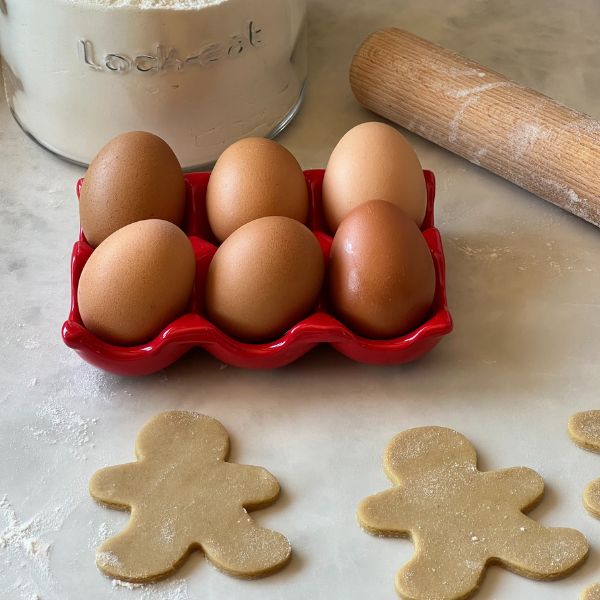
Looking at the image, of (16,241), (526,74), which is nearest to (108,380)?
(16,241)

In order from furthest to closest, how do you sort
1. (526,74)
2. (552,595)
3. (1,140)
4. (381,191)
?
(526,74)
(1,140)
(381,191)
(552,595)

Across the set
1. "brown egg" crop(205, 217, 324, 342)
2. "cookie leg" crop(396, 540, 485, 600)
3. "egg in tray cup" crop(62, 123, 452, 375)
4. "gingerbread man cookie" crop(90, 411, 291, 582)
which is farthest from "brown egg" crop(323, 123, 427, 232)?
"cookie leg" crop(396, 540, 485, 600)

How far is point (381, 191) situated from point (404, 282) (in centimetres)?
15

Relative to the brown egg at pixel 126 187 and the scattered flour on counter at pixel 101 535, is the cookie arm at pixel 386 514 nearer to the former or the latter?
the scattered flour on counter at pixel 101 535

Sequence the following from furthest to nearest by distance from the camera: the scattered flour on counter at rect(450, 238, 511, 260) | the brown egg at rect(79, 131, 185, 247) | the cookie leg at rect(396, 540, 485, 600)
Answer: the scattered flour on counter at rect(450, 238, 511, 260) < the brown egg at rect(79, 131, 185, 247) < the cookie leg at rect(396, 540, 485, 600)

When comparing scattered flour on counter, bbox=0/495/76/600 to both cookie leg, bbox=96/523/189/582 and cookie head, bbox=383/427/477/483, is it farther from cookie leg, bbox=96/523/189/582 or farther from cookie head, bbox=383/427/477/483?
cookie head, bbox=383/427/477/483

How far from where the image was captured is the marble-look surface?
0.98m

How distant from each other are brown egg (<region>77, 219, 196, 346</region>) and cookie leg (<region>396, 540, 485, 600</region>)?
14.7 inches

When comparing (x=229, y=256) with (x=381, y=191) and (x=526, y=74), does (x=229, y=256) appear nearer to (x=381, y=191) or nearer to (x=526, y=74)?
(x=381, y=191)

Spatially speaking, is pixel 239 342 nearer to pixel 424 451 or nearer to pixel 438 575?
pixel 424 451

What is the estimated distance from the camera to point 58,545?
0.99 metres

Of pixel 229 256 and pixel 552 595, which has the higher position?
pixel 229 256

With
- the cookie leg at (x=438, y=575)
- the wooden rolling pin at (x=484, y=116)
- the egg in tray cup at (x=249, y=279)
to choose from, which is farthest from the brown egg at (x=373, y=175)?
the cookie leg at (x=438, y=575)

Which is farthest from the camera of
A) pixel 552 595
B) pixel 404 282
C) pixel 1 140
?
pixel 1 140
